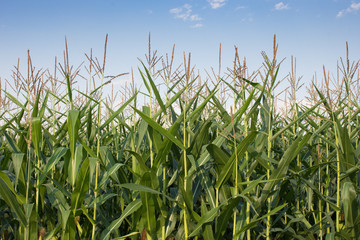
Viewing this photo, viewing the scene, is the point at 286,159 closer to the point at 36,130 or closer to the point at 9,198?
the point at 36,130

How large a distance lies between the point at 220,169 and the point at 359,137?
2196 millimetres

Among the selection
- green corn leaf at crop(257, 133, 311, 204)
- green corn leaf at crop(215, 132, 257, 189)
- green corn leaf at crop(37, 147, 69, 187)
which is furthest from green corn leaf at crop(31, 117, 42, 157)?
green corn leaf at crop(257, 133, 311, 204)

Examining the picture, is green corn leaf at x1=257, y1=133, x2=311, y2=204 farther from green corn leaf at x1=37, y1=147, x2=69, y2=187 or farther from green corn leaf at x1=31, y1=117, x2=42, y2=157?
green corn leaf at x1=31, y1=117, x2=42, y2=157

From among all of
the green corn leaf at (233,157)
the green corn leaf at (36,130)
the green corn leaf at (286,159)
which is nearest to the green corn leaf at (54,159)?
the green corn leaf at (36,130)

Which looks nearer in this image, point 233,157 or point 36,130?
point 233,157

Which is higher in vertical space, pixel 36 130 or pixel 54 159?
pixel 36 130

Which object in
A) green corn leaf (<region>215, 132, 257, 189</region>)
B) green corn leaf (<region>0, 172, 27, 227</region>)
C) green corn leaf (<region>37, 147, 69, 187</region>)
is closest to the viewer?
A: green corn leaf (<region>215, 132, 257, 189</region>)

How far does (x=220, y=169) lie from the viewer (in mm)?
→ 2213

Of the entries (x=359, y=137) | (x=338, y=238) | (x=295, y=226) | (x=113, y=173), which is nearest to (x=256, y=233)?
(x=295, y=226)

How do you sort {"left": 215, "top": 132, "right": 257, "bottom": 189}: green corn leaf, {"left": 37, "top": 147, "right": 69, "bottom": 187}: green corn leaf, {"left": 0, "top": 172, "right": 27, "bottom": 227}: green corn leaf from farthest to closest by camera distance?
{"left": 37, "top": 147, "right": 69, "bottom": 187}: green corn leaf
{"left": 0, "top": 172, "right": 27, "bottom": 227}: green corn leaf
{"left": 215, "top": 132, "right": 257, "bottom": 189}: green corn leaf

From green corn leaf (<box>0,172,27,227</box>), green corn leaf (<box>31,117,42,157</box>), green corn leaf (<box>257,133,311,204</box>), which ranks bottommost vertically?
green corn leaf (<box>0,172,27,227</box>)

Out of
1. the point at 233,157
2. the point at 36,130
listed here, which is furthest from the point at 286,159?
the point at 36,130

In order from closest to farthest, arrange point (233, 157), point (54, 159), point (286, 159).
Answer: point (233, 157) → point (286, 159) → point (54, 159)

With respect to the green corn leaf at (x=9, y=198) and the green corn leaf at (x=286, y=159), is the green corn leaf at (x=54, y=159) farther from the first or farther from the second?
the green corn leaf at (x=286, y=159)
